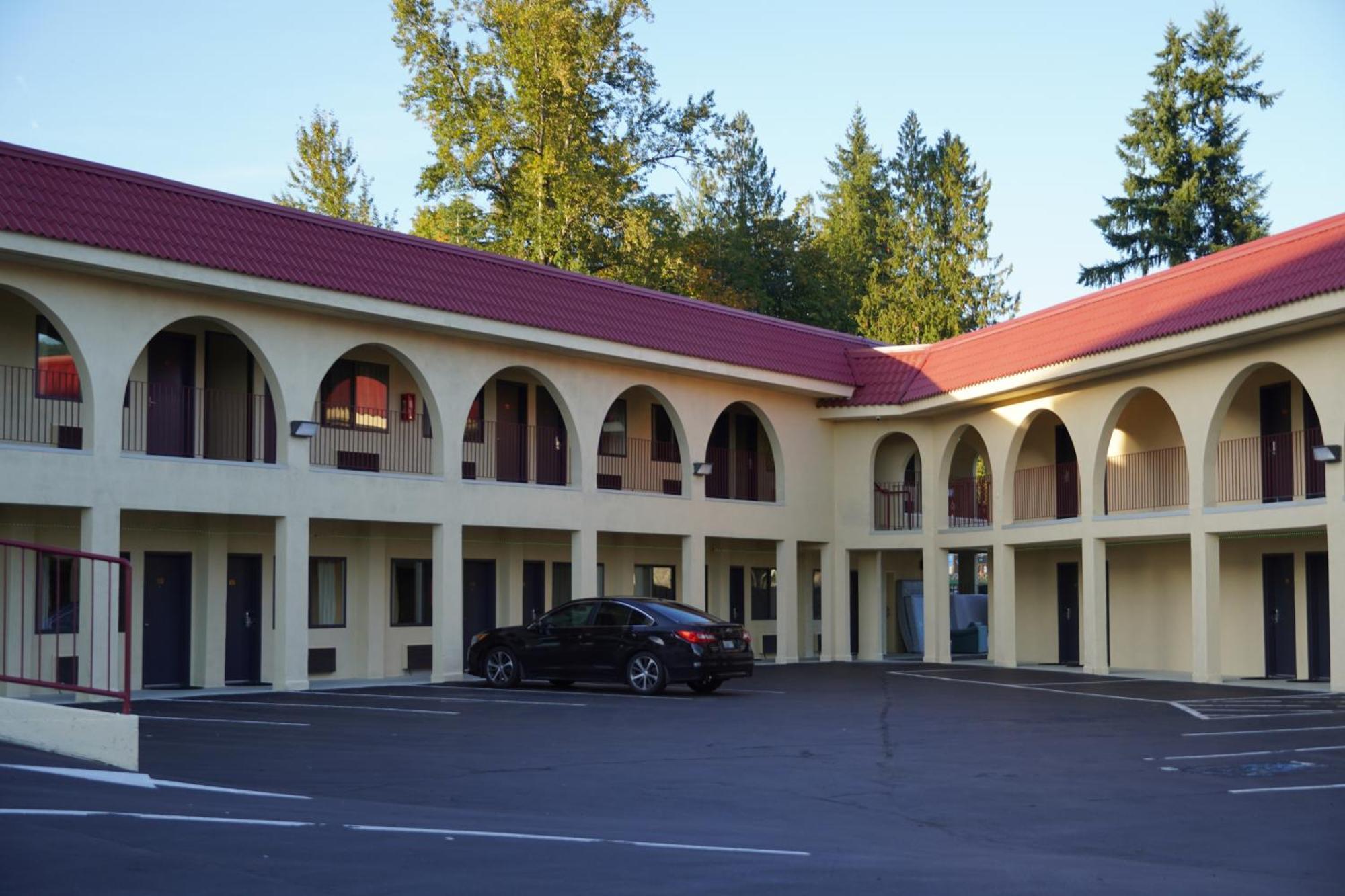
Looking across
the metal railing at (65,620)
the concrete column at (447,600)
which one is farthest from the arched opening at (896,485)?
the metal railing at (65,620)

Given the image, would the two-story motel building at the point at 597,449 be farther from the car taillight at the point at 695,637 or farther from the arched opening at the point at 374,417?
the car taillight at the point at 695,637

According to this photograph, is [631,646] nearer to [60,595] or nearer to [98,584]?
[98,584]

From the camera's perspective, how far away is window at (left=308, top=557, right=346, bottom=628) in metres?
27.0

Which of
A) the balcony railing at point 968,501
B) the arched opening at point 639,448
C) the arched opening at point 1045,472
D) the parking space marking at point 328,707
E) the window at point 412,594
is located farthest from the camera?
the balcony railing at point 968,501

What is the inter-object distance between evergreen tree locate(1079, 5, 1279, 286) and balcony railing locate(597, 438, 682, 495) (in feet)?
75.2

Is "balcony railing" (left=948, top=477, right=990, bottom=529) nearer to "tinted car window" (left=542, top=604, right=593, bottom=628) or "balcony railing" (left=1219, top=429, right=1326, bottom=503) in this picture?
"balcony railing" (left=1219, top=429, right=1326, bottom=503)

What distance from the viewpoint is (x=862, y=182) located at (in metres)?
66.0

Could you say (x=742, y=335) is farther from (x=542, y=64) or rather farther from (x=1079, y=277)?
(x=1079, y=277)

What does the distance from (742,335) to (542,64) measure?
1722 centimetres

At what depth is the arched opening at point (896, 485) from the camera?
3516 cm

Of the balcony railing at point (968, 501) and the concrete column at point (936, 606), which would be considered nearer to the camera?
the concrete column at point (936, 606)

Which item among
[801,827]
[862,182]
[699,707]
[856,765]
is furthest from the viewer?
[862,182]

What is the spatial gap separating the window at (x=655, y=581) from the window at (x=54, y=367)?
1406cm

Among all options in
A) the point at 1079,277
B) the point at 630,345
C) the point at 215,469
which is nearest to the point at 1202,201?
the point at 1079,277
